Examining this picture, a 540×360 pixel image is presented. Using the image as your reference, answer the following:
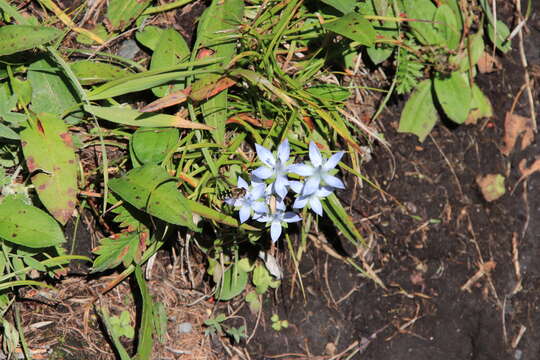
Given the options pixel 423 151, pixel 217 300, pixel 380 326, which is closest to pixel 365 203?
pixel 423 151

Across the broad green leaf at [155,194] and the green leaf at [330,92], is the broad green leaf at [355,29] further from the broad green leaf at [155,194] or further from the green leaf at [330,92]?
the broad green leaf at [155,194]

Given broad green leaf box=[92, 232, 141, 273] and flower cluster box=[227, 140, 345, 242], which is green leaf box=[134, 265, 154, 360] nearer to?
broad green leaf box=[92, 232, 141, 273]

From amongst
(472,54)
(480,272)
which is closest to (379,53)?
(472,54)

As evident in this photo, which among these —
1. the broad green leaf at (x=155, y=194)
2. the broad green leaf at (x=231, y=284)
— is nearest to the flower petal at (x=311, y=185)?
the broad green leaf at (x=155, y=194)

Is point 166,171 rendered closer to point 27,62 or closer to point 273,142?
point 273,142

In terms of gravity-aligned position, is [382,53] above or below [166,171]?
above

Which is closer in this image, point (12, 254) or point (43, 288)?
point (12, 254)

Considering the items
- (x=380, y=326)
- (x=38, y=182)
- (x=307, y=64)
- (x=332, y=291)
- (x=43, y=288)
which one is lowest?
(x=380, y=326)
